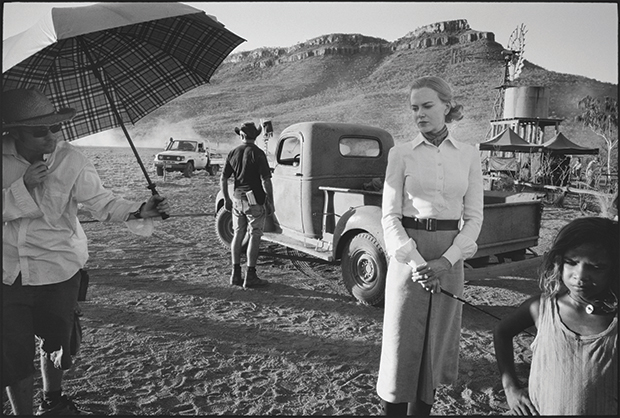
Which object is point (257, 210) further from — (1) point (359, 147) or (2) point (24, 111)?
(2) point (24, 111)

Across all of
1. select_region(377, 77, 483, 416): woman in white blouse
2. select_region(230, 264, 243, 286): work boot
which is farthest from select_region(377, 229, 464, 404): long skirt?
select_region(230, 264, 243, 286): work boot

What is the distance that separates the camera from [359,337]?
3.92 meters

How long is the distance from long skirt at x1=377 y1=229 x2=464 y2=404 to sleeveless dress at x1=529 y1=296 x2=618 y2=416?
0.74 m

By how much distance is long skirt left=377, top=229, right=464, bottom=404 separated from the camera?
7.29ft

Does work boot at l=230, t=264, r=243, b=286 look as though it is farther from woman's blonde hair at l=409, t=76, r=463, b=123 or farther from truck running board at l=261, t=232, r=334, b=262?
woman's blonde hair at l=409, t=76, r=463, b=123

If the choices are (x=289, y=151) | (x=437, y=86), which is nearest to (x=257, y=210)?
(x=289, y=151)

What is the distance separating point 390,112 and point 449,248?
5840cm

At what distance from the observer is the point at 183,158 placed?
19281 millimetres

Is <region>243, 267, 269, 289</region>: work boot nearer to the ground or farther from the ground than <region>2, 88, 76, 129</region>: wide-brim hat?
nearer to the ground

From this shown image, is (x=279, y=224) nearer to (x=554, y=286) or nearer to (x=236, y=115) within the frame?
(x=554, y=286)

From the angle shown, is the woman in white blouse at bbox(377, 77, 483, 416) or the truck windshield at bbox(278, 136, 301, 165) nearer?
the woman in white blouse at bbox(377, 77, 483, 416)

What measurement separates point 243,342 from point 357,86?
81.1 meters

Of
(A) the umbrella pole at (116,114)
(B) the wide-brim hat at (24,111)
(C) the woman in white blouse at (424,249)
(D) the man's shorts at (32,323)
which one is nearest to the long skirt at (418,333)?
(C) the woman in white blouse at (424,249)

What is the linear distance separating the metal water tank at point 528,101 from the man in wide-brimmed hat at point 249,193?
20361 mm
